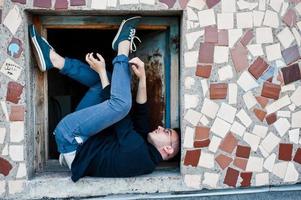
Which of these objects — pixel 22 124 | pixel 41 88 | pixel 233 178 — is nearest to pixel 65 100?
pixel 41 88

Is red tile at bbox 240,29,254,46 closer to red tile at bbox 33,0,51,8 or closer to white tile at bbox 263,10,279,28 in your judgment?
white tile at bbox 263,10,279,28

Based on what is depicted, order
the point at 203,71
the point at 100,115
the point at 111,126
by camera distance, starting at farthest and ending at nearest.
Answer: the point at 111,126
the point at 203,71
the point at 100,115

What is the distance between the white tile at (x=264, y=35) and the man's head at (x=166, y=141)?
75 cm

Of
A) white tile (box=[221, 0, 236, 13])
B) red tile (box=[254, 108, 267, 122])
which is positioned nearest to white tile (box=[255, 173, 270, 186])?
red tile (box=[254, 108, 267, 122])

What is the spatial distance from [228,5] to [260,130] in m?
0.77

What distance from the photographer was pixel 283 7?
9.11 feet

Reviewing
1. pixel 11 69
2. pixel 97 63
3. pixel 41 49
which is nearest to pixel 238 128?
pixel 97 63

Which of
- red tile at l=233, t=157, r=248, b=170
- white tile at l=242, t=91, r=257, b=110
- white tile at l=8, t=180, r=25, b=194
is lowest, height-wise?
white tile at l=8, t=180, r=25, b=194

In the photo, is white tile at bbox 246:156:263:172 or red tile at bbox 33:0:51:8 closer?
red tile at bbox 33:0:51:8

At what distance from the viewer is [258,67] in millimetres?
2797

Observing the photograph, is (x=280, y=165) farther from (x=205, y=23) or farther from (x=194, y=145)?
(x=205, y=23)

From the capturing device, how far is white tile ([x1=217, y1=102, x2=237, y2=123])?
2.80m

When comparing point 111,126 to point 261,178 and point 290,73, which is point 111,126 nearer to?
point 261,178

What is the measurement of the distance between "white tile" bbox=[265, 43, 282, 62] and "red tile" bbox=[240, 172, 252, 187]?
70cm
